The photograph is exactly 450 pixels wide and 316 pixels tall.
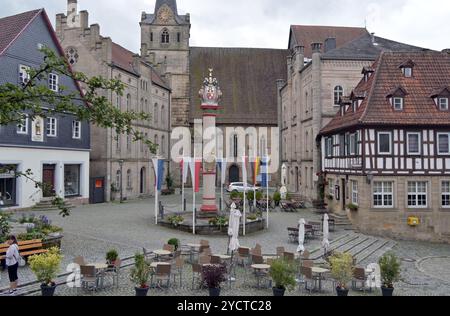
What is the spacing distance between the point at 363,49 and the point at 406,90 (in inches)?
357

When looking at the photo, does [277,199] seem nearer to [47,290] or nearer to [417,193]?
[417,193]

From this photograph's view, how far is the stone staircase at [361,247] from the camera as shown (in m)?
19.0

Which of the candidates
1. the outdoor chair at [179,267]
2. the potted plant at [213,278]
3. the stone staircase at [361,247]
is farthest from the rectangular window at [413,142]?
the potted plant at [213,278]

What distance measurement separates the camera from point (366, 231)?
81.7ft

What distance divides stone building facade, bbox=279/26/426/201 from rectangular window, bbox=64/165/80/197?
18457 millimetres

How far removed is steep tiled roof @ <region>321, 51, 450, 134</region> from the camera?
2500 cm

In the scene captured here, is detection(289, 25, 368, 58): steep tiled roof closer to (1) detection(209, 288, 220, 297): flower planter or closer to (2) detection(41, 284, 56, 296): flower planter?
(1) detection(209, 288, 220, 297): flower planter

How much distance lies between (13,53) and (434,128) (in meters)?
25.8

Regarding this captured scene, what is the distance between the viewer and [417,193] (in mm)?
25156

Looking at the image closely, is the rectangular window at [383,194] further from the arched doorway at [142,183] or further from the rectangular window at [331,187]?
the arched doorway at [142,183]

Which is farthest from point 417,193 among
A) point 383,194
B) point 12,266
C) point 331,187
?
point 12,266

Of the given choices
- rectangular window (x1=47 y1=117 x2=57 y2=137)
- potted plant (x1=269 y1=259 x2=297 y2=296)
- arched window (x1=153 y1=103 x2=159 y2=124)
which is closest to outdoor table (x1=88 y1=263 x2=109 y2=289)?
potted plant (x1=269 y1=259 x2=297 y2=296)

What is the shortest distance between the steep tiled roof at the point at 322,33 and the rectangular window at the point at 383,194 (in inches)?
1294

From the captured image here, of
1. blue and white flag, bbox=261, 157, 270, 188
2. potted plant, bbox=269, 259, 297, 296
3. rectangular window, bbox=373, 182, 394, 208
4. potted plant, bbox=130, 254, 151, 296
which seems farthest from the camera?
blue and white flag, bbox=261, 157, 270, 188
